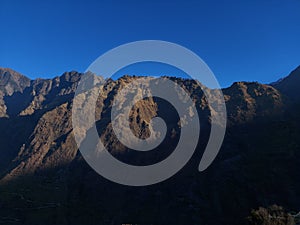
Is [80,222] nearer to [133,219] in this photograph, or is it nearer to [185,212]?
[133,219]

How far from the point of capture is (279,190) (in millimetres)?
131250

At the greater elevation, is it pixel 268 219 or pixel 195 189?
pixel 195 189

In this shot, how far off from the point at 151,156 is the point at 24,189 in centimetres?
7071

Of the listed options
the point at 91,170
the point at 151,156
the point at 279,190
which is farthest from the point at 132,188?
the point at 279,190

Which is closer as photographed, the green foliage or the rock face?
the green foliage

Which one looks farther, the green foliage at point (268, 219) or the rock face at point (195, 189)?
the rock face at point (195, 189)

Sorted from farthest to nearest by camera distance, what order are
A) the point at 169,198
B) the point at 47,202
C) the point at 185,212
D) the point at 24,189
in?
the point at 24,189, the point at 47,202, the point at 169,198, the point at 185,212

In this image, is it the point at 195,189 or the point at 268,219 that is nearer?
the point at 268,219

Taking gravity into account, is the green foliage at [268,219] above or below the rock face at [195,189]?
below

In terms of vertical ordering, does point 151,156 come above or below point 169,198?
above

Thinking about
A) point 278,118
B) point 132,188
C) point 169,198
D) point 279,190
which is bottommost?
point 279,190

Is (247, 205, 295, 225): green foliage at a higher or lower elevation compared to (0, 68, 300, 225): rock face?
lower

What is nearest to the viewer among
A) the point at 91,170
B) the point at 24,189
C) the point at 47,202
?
the point at 47,202

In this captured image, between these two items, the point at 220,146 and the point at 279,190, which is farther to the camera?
the point at 220,146
